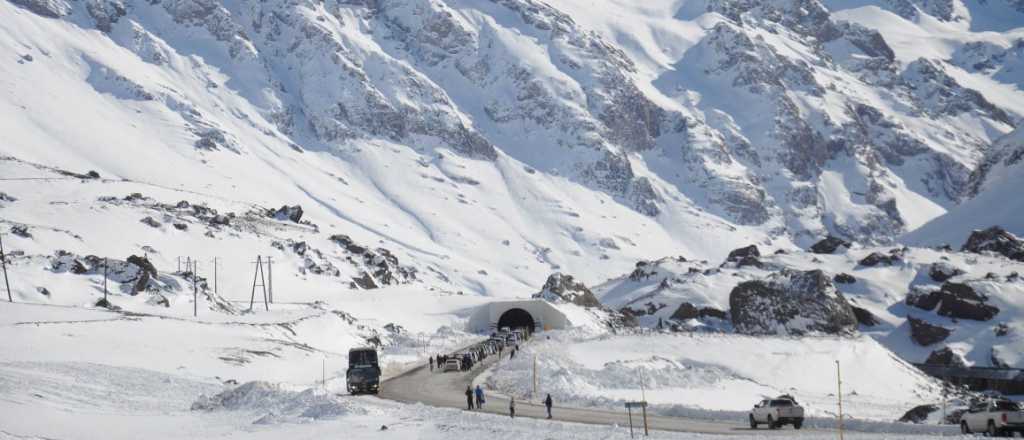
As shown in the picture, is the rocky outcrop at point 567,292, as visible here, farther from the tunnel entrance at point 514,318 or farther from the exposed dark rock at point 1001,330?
the exposed dark rock at point 1001,330

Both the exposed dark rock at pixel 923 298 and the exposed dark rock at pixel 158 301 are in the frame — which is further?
the exposed dark rock at pixel 923 298

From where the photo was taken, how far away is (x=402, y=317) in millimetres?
150125

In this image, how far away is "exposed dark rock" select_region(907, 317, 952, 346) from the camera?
146 m

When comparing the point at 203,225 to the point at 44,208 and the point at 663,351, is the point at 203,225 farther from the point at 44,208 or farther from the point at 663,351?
the point at 663,351

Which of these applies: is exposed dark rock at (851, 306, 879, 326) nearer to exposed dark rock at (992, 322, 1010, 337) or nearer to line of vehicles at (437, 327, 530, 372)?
exposed dark rock at (992, 322, 1010, 337)

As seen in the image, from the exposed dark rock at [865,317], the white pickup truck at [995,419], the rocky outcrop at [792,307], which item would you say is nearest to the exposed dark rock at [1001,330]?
the exposed dark rock at [865,317]

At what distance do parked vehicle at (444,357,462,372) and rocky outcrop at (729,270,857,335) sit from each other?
2462 inches

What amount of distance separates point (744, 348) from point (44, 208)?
110489mm

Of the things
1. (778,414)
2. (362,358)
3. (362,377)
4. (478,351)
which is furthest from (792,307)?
(778,414)

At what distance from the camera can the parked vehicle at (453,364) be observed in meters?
86.7

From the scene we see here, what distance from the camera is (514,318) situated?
487 feet

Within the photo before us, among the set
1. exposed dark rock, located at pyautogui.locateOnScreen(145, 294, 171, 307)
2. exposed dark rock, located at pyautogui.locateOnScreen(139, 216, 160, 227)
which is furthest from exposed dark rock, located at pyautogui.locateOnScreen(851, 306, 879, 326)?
exposed dark rock, located at pyautogui.locateOnScreen(139, 216, 160, 227)

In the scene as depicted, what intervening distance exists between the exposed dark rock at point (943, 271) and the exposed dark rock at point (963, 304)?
15.2 metres

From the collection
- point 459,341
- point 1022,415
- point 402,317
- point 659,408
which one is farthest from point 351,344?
point 1022,415
